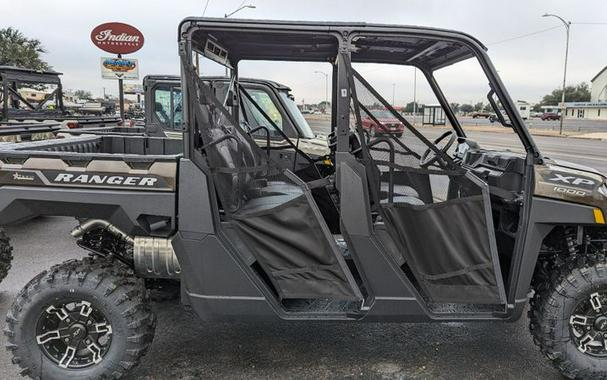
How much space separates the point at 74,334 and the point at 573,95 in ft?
389

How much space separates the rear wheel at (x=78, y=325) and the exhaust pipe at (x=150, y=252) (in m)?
0.16

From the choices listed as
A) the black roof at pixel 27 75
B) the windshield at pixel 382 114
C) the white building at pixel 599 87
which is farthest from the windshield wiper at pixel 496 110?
the white building at pixel 599 87

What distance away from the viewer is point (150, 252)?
121 inches

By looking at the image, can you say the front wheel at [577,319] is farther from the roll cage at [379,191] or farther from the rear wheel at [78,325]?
the rear wheel at [78,325]

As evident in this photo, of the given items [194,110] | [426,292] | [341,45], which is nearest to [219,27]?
[194,110]

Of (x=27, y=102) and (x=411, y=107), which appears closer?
(x=411, y=107)

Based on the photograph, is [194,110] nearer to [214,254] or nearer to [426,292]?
[214,254]

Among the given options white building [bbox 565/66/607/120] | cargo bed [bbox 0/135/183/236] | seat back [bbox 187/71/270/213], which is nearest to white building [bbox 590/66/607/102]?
white building [bbox 565/66/607/120]

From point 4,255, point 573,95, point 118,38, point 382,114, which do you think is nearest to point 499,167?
point 382,114

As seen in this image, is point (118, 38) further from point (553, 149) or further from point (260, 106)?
point (553, 149)

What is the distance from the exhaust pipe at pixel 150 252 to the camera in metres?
3.07

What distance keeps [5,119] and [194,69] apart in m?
9.95

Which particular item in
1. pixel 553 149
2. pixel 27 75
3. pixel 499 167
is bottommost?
pixel 553 149

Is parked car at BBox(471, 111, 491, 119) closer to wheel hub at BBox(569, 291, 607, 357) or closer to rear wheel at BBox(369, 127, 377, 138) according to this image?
rear wheel at BBox(369, 127, 377, 138)
